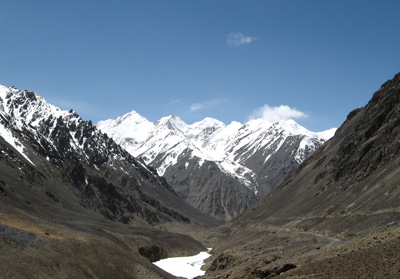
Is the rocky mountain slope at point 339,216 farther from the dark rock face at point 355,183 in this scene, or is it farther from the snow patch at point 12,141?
the snow patch at point 12,141

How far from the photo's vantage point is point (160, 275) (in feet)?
204

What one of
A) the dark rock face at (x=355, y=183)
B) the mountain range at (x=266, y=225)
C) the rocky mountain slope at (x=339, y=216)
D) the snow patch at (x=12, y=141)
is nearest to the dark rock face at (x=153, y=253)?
the mountain range at (x=266, y=225)

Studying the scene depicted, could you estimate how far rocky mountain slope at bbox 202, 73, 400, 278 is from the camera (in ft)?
121

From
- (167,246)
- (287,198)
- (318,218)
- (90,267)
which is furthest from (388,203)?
(287,198)

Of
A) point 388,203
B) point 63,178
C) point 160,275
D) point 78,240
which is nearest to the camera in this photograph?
point 78,240

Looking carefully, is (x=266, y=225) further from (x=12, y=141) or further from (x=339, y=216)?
(x=12, y=141)

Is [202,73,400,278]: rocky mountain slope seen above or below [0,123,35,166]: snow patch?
below

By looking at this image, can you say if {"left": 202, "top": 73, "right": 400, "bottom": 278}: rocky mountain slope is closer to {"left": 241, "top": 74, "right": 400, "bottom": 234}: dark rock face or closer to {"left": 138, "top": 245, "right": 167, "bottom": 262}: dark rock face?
{"left": 241, "top": 74, "right": 400, "bottom": 234}: dark rock face

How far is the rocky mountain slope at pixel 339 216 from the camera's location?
3681cm

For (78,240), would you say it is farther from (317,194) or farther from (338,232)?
(317,194)

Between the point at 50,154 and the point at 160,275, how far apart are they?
153 metres

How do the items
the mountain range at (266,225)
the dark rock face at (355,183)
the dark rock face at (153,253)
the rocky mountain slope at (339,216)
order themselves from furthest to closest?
the dark rock face at (153,253) → the dark rock face at (355,183) → the mountain range at (266,225) → the rocky mountain slope at (339,216)

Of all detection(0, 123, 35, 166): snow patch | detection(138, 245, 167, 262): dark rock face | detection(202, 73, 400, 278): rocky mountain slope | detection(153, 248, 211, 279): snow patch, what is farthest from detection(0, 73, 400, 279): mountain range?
detection(153, 248, 211, 279): snow patch

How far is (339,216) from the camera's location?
282 ft
